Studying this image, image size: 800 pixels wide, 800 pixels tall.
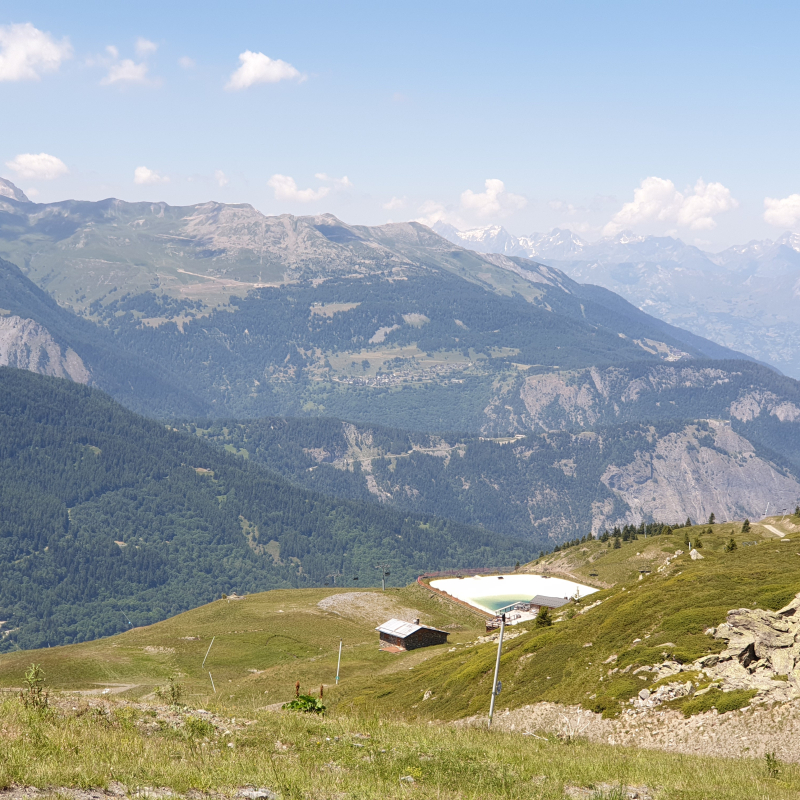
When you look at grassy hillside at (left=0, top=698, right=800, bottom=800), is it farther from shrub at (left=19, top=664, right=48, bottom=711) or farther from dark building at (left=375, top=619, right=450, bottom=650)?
dark building at (left=375, top=619, right=450, bottom=650)

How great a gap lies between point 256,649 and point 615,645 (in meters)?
76.1

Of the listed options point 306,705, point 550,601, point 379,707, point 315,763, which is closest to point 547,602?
point 550,601

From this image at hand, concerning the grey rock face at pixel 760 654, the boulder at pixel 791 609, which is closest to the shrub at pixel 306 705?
the grey rock face at pixel 760 654

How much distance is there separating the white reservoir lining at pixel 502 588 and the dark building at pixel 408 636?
107 feet

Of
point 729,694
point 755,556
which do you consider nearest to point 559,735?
point 729,694

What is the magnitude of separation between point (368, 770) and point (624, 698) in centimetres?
2797

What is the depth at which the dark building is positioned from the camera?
113812mm

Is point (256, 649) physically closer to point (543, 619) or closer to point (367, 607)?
point (367, 607)

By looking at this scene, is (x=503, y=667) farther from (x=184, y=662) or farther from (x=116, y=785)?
(x=184, y=662)

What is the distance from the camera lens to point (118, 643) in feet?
436

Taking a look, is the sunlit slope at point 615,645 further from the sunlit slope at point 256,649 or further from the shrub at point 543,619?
the sunlit slope at point 256,649

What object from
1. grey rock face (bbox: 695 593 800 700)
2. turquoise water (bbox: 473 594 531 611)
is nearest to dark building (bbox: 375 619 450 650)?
turquoise water (bbox: 473 594 531 611)

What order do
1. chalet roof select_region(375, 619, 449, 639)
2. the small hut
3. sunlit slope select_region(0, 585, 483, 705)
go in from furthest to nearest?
the small hut
chalet roof select_region(375, 619, 449, 639)
sunlit slope select_region(0, 585, 483, 705)

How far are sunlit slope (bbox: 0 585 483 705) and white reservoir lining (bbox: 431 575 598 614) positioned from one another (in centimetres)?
626
